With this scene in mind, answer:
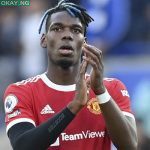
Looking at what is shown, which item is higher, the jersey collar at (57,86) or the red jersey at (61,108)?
the jersey collar at (57,86)

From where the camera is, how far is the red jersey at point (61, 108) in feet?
19.6

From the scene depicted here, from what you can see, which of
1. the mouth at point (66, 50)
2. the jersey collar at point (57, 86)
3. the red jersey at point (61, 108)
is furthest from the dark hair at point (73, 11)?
the red jersey at point (61, 108)

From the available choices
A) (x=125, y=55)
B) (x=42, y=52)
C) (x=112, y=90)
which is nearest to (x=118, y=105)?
(x=112, y=90)

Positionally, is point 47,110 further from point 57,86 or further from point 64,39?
point 64,39

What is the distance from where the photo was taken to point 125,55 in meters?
12.9

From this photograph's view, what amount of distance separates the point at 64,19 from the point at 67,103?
2.36 feet

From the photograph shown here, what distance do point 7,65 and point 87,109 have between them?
616 cm

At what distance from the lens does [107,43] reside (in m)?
12.7

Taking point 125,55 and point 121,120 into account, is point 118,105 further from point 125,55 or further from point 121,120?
point 125,55

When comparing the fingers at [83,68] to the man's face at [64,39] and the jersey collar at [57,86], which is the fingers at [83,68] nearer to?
the man's face at [64,39]

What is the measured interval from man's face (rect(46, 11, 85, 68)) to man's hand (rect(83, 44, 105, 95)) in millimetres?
475

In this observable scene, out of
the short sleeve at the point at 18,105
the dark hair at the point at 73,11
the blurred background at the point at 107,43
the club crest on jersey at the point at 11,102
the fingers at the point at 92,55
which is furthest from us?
the blurred background at the point at 107,43

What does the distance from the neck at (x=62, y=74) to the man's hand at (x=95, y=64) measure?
595 millimetres

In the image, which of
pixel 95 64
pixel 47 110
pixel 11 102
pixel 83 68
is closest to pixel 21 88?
pixel 11 102
